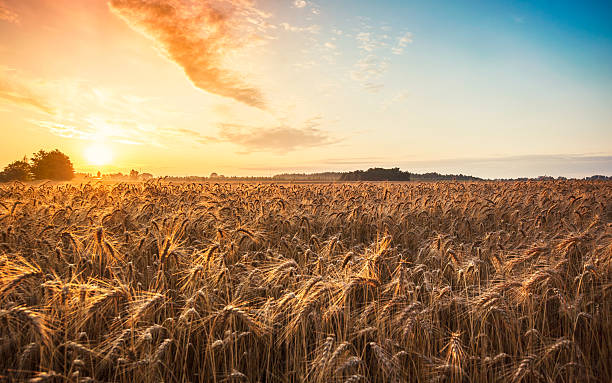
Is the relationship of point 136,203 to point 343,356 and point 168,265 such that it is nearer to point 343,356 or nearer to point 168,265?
point 168,265

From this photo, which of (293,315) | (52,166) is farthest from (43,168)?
(293,315)

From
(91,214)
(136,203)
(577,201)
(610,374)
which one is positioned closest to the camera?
(610,374)

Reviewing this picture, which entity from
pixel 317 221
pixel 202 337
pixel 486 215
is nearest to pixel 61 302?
pixel 202 337

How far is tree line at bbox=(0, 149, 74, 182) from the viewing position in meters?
37.4

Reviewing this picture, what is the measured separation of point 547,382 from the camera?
2527 mm

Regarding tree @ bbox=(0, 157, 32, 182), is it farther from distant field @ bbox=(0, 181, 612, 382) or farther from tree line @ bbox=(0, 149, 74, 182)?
distant field @ bbox=(0, 181, 612, 382)

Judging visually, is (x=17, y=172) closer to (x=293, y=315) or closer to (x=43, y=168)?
(x=43, y=168)

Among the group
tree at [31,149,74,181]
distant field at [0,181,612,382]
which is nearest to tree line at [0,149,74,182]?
tree at [31,149,74,181]

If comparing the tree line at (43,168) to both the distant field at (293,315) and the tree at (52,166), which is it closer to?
the tree at (52,166)

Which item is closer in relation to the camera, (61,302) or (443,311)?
(61,302)

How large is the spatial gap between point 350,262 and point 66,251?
4793 millimetres

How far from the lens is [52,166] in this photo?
4572 centimetres

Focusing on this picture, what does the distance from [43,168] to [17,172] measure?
731cm

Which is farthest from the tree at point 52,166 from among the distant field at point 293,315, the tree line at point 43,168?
the distant field at point 293,315
